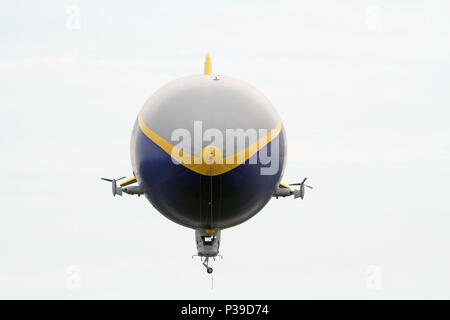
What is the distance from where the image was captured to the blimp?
122ft

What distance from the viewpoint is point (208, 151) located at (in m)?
36.8

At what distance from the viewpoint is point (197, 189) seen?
125ft

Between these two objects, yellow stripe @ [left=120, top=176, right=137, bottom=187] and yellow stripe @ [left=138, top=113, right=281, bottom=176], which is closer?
yellow stripe @ [left=138, top=113, right=281, bottom=176]

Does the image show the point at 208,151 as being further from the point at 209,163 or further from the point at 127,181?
the point at 127,181

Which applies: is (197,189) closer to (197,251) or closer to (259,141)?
(259,141)

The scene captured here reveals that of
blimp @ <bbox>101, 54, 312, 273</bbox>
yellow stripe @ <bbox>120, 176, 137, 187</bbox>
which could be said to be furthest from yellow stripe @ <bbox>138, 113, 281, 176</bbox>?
yellow stripe @ <bbox>120, 176, 137, 187</bbox>

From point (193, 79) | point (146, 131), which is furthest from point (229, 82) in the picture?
point (146, 131)

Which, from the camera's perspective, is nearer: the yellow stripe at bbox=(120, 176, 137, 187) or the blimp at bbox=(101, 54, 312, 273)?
the blimp at bbox=(101, 54, 312, 273)

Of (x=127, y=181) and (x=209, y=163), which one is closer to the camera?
(x=209, y=163)

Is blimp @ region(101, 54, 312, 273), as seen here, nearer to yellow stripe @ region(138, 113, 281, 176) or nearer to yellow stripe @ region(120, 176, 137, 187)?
yellow stripe @ region(138, 113, 281, 176)

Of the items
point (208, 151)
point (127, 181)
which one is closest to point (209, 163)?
point (208, 151)

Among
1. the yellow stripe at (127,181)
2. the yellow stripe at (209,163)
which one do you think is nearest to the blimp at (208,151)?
the yellow stripe at (209,163)

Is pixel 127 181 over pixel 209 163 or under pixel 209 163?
under

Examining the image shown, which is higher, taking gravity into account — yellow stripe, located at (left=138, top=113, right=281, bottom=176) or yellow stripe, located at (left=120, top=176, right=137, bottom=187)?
yellow stripe, located at (left=138, top=113, right=281, bottom=176)
